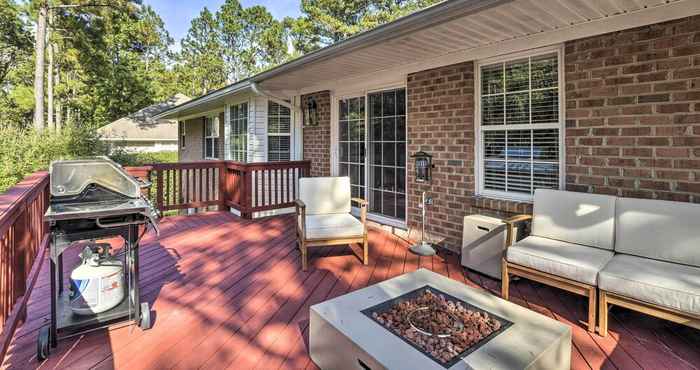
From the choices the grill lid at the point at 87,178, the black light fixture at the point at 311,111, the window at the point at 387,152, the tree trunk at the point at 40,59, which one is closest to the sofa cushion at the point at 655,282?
the window at the point at 387,152

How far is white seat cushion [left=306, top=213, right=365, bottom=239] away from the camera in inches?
150

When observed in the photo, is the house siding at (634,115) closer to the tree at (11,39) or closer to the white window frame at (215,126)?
the white window frame at (215,126)

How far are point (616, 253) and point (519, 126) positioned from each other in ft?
4.96

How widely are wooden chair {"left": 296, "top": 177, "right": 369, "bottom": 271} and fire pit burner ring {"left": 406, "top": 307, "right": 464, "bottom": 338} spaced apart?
1732 mm

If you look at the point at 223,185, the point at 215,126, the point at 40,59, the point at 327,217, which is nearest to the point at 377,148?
the point at 327,217

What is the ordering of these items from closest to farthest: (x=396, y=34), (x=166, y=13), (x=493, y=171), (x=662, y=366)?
(x=662, y=366)
(x=396, y=34)
(x=493, y=171)
(x=166, y=13)

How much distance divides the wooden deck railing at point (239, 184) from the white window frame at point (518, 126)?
132 inches

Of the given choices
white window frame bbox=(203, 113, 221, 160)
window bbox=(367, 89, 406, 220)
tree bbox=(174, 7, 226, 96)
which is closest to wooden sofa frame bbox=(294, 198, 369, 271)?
window bbox=(367, 89, 406, 220)

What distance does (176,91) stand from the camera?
2214cm

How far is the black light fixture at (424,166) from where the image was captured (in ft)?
14.6

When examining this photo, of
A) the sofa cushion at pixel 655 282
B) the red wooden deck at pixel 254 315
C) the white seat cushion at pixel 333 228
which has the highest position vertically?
the white seat cushion at pixel 333 228

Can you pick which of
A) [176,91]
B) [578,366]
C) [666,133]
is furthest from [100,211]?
[176,91]

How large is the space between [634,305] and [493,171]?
1939mm

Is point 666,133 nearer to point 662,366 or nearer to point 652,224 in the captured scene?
point 652,224
